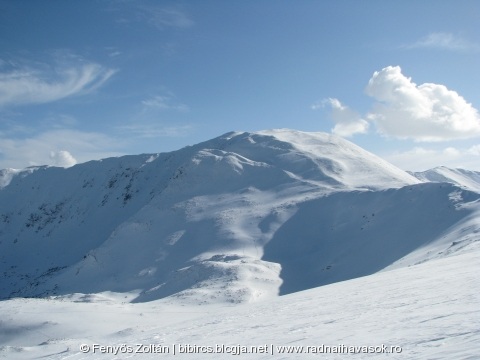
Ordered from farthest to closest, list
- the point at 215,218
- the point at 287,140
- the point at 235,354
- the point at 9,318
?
the point at 287,140 < the point at 215,218 < the point at 9,318 < the point at 235,354

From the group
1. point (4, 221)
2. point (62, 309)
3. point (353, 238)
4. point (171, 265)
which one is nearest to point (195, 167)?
point (171, 265)

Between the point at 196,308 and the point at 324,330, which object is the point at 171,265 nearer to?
the point at 196,308

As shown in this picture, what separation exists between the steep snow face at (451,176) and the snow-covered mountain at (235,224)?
76.7 metres

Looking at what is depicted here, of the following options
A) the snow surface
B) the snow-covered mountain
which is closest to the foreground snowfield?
the snow surface

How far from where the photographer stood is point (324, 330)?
34.9ft

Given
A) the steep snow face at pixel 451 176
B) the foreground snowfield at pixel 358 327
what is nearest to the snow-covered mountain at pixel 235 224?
the foreground snowfield at pixel 358 327

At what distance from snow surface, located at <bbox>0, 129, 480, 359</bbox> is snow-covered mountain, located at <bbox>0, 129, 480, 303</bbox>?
0.22 metres

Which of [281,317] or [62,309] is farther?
[62,309]

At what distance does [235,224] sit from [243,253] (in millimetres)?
6284

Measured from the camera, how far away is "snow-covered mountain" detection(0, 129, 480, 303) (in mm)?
36281

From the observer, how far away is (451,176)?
142 m

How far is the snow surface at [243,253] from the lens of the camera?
40.0 ft

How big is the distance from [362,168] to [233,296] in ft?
110

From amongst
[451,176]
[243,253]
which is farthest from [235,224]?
[451,176]
